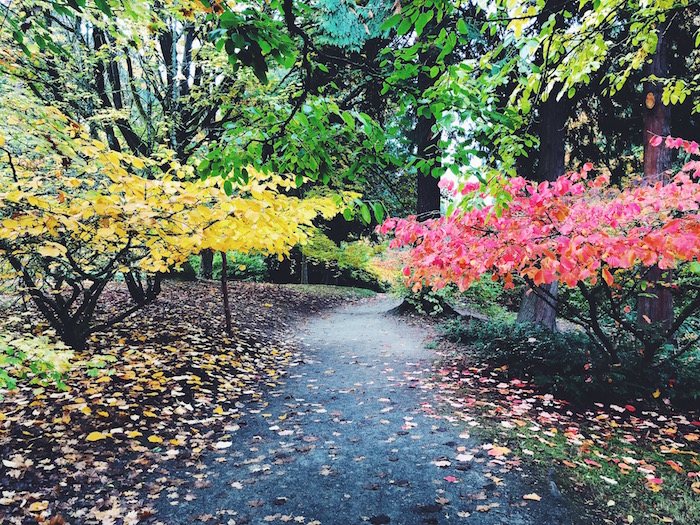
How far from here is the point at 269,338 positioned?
27.3 ft

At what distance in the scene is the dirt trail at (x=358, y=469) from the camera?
8.92 feet

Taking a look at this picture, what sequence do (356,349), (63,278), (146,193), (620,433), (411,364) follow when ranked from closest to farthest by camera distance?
(146,193) → (620,433) → (63,278) → (411,364) → (356,349)

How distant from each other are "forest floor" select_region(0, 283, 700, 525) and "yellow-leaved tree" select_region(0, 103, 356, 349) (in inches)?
48.9

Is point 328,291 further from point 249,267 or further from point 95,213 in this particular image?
point 95,213

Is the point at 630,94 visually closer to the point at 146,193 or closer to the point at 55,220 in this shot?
the point at 146,193

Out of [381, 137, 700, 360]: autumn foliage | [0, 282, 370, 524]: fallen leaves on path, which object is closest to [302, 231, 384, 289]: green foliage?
[0, 282, 370, 524]: fallen leaves on path

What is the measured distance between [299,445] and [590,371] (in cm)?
365

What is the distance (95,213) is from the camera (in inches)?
143

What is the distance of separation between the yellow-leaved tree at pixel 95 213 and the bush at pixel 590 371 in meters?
3.55

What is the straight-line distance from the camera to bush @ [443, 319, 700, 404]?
4668mm

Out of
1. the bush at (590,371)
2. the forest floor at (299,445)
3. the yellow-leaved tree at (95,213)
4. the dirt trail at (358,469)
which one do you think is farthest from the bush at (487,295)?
the yellow-leaved tree at (95,213)

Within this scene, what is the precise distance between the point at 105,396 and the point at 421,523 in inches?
133

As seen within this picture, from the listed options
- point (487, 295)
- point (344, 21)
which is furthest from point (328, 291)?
point (344, 21)

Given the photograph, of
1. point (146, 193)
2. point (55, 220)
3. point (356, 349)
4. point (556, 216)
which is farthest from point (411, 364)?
point (55, 220)
